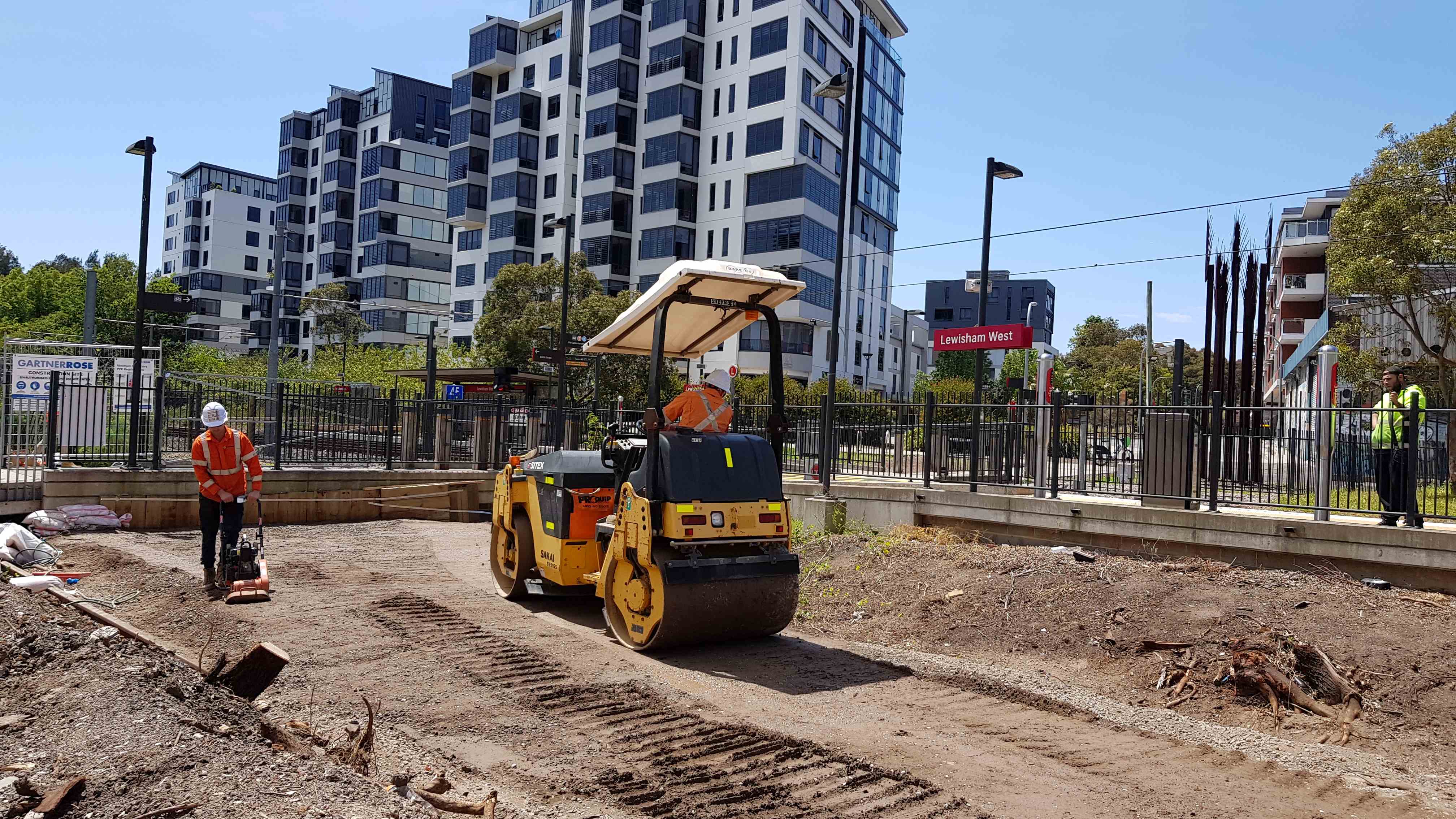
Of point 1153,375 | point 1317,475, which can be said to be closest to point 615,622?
point 1317,475

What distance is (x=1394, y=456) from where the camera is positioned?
9633 millimetres

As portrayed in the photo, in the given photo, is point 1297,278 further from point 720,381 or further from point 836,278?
point 720,381

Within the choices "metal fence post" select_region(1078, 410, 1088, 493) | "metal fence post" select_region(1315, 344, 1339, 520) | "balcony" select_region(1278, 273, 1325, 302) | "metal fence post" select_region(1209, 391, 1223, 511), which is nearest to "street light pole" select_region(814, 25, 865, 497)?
"metal fence post" select_region(1078, 410, 1088, 493)

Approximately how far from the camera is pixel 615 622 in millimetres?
8477

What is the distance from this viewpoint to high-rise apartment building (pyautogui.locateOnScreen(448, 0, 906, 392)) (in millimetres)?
53156

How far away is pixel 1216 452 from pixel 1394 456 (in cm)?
154

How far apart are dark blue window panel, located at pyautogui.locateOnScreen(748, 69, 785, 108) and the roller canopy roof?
46.1 meters

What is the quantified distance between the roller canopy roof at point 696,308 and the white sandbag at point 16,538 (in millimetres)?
6982

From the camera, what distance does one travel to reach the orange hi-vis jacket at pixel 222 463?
33.6 feet

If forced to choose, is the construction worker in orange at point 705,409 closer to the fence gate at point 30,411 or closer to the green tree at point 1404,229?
the fence gate at point 30,411

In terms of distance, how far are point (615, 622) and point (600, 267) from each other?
174 ft

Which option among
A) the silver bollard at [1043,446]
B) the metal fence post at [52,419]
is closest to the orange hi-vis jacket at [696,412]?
the silver bollard at [1043,446]

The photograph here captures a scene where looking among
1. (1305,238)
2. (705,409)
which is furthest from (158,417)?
(1305,238)

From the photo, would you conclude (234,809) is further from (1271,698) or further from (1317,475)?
(1317,475)
